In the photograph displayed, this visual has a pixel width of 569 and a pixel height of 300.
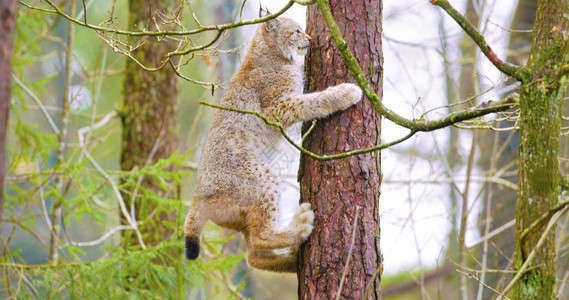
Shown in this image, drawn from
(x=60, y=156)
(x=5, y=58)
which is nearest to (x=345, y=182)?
(x=5, y=58)

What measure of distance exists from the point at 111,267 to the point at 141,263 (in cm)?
30

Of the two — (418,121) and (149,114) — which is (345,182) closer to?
(418,121)

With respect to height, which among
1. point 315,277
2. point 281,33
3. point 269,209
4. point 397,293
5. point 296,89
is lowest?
point 397,293

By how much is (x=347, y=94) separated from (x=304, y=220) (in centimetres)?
87

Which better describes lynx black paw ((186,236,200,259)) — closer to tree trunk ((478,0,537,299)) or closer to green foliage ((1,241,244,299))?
green foliage ((1,241,244,299))

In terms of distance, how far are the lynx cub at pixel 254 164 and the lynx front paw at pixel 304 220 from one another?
0.55 ft

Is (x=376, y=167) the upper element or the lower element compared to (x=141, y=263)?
upper

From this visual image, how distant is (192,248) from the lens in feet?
14.0

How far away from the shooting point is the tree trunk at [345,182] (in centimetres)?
344

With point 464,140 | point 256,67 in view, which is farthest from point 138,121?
point 464,140

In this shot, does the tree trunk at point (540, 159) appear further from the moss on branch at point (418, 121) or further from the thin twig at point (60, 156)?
the thin twig at point (60, 156)

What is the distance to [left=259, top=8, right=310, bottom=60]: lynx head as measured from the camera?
437cm

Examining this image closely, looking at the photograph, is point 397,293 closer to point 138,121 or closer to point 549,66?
point 138,121

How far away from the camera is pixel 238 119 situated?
14.6ft
